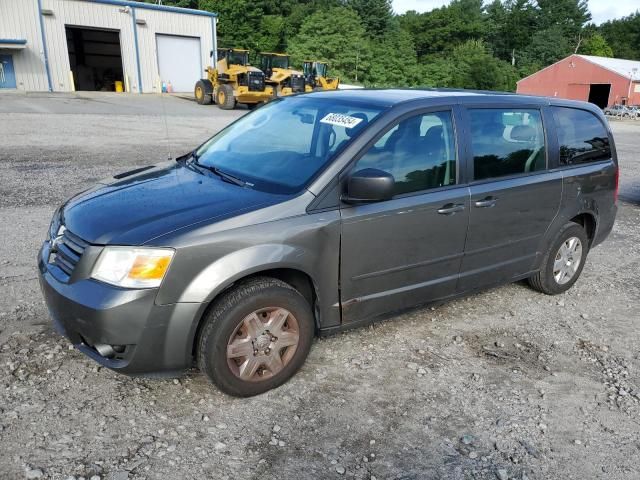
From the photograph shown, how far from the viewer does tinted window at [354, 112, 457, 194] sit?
11.1ft

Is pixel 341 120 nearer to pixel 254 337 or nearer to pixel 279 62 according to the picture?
pixel 254 337

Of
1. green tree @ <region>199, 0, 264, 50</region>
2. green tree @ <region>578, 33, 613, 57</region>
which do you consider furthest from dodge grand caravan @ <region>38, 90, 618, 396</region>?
green tree @ <region>578, 33, 613, 57</region>

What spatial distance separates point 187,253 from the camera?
8.91ft

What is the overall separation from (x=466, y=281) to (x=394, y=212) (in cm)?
100

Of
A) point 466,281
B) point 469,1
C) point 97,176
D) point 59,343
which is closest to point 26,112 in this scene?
point 97,176

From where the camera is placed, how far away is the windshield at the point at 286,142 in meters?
3.30

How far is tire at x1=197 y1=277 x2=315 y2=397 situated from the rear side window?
110 inches

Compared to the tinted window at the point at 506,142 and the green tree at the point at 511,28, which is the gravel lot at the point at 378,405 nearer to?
the tinted window at the point at 506,142

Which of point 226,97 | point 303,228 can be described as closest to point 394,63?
point 226,97

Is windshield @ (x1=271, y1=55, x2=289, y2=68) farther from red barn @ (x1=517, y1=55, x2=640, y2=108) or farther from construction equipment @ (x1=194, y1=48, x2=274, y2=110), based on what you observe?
red barn @ (x1=517, y1=55, x2=640, y2=108)

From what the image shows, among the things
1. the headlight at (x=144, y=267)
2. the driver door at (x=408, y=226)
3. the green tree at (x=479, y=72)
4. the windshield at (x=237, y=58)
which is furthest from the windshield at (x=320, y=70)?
the green tree at (x=479, y=72)

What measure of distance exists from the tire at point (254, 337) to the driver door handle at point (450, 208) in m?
1.17

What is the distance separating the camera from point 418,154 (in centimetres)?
356

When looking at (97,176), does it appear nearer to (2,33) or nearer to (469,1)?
(2,33)
